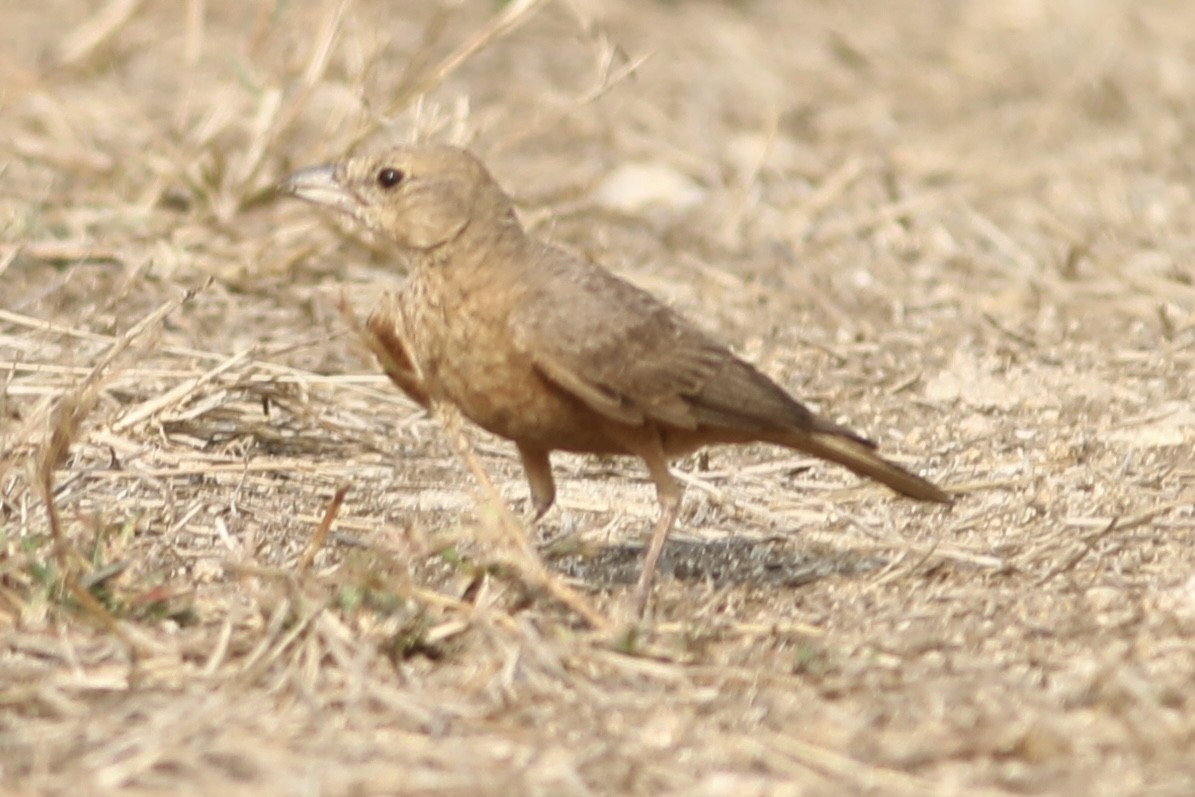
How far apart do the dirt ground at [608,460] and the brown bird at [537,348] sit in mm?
245

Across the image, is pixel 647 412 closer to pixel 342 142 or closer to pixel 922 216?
pixel 342 142

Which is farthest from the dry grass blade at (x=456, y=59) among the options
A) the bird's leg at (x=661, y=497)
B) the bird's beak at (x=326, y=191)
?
the bird's leg at (x=661, y=497)

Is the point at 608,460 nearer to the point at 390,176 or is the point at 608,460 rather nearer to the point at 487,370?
the point at 390,176

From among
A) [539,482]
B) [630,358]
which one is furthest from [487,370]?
[539,482]

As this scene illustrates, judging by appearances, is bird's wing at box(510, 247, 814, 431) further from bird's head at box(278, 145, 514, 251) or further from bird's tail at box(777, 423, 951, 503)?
bird's head at box(278, 145, 514, 251)

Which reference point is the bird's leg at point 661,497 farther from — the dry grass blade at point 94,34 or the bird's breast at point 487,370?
the dry grass blade at point 94,34

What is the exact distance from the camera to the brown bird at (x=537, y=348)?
4.21 m

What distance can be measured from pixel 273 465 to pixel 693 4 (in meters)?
6.79

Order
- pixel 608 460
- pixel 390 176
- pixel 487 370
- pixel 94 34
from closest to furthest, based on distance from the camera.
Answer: pixel 487 370, pixel 390 176, pixel 608 460, pixel 94 34

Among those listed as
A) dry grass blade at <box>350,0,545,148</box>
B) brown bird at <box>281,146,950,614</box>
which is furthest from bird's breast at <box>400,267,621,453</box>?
dry grass blade at <box>350,0,545,148</box>

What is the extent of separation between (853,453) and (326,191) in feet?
4.53

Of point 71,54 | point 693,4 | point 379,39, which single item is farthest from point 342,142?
point 693,4

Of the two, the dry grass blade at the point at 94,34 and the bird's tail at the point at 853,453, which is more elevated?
the dry grass blade at the point at 94,34

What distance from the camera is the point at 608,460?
219 inches
